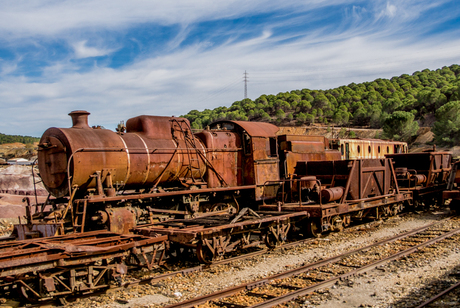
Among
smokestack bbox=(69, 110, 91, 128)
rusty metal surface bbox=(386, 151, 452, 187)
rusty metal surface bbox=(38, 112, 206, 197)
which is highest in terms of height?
smokestack bbox=(69, 110, 91, 128)

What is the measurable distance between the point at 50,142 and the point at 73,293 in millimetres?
4940

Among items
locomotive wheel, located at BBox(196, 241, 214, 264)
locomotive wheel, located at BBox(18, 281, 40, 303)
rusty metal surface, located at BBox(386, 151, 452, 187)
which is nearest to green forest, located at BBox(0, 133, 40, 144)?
rusty metal surface, located at BBox(386, 151, 452, 187)

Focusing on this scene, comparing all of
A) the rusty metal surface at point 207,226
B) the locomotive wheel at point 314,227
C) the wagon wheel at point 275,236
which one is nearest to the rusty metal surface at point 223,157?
the rusty metal surface at point 207,226

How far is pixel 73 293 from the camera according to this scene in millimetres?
6125

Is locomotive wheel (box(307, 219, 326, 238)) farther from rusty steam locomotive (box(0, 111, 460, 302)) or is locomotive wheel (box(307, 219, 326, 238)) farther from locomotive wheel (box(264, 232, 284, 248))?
locomotive wheel (box(264, 232, 284, 248))

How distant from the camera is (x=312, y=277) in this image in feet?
24.0

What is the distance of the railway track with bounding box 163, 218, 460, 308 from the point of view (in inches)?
243

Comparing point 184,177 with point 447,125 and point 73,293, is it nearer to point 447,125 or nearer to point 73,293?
point 73,293

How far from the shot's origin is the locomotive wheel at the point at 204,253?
797 cm

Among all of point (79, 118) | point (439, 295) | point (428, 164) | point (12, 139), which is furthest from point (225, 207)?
point (12, 139)

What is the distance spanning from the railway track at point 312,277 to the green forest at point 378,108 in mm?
39674

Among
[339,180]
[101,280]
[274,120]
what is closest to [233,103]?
[274,120]

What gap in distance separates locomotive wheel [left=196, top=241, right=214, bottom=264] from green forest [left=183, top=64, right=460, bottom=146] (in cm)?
4345

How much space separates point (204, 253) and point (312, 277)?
2405 mm
